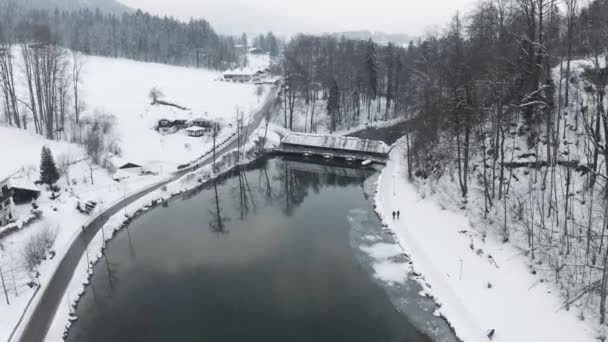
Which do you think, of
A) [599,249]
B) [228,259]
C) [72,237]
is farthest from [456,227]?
[72,237]

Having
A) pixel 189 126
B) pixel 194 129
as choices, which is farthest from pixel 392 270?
pixel 189 126

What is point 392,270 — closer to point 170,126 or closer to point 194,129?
point 194,129

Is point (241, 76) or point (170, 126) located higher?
point (241, 76)

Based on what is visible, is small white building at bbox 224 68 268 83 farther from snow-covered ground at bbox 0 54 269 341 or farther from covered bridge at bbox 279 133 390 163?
covered bridge at bbox 279 133 390 163

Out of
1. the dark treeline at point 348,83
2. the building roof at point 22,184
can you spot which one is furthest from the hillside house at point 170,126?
the building roof at point 22,184

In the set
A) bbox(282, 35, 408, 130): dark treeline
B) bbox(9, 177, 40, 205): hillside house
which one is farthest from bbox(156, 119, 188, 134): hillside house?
bbox(9, 177, 40, 205): hillside house
